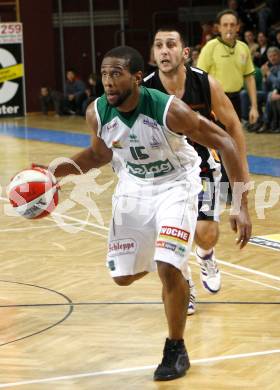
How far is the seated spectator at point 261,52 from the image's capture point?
18.0m

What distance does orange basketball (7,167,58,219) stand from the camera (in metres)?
5.20

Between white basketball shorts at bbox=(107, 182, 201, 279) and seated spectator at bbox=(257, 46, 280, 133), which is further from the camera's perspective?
seated spectator at bbox=(257, 46, 280, 133)

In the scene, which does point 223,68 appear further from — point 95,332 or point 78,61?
point 78,61

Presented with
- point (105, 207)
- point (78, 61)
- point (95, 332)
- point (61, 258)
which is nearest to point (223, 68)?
point (105, 207)

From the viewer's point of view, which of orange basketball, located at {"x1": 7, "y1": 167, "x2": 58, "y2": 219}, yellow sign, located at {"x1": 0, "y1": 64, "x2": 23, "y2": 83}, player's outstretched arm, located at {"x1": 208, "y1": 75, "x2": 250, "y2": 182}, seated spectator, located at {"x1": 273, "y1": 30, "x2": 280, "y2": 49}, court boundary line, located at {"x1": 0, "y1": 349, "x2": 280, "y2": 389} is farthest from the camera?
yellow sign, located at {"x1": 0, "y1": 64, "x2": 23, "y2": 83}

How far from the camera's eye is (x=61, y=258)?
7652 millimetres


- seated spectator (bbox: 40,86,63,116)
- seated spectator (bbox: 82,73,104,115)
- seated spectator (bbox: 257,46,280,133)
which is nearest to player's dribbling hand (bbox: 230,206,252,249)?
seated spectator (bbox: 257,46,280,133)

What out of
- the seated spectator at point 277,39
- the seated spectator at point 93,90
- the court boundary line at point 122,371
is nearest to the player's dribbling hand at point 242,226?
the court boundary line at point 122,371

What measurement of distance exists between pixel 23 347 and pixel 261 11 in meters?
16.4

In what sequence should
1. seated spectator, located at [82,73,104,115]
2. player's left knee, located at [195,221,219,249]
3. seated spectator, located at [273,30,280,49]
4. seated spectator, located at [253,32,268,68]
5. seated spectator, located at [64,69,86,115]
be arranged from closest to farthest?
1. player's left knee, located at [195,221,219,249]
2. seated spectator, located at [273,30,280,49]
3. seated spectator, located at [253,32,268,68]
4. seated spectator, located at [82,73,104,115]
5. seated spectator, located at [64,69,86,115]

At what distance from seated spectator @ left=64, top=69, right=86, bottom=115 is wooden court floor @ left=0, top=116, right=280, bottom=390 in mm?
12858

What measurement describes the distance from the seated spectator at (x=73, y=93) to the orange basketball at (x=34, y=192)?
54.5 ft

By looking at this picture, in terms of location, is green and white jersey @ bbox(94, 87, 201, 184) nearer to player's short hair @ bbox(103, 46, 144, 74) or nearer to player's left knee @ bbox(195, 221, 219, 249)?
player's short hair @ bbox(103, 46, 144, 74)

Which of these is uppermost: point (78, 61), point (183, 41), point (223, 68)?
point (183, 41)
